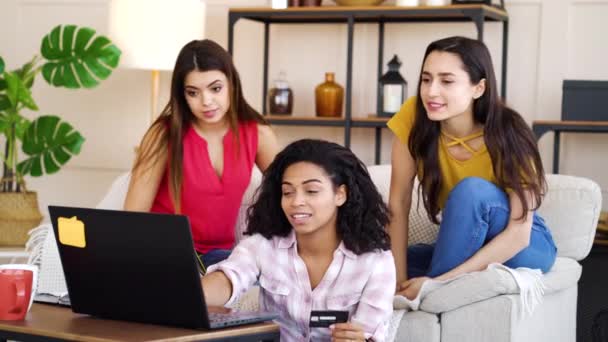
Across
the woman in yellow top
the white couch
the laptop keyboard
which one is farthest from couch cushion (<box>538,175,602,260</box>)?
the laptop keyboard

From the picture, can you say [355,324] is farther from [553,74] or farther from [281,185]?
[553,74]

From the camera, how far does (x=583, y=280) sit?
366 cm

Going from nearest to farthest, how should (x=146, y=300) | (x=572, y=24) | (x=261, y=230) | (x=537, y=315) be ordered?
(x=146, y=300) < (x=261, y=230) < (x=537, y=315) < (x=572, y=24)

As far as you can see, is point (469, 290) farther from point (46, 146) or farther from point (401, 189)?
point (46, 146)

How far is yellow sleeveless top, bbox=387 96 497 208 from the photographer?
2.74 meters

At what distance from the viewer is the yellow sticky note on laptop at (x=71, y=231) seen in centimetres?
188

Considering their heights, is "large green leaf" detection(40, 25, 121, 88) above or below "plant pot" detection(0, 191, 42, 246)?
above

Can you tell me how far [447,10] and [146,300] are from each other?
7.52 ft

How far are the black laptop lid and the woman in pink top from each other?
90cm

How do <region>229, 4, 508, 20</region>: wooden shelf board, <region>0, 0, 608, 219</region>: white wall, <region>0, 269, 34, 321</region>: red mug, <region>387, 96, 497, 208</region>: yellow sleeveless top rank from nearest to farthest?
<region>0, 269, 34, 321</region>: red mug < <region>387, 96, 497, 208</region>: yellow sleeveless top < <region>229, 4, 508, 20</region>: wooden shelf board < <region>0, 0, 608, 219</region>: white wall

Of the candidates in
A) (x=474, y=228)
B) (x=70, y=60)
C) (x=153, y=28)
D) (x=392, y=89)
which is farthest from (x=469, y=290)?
(x=70, y=60)

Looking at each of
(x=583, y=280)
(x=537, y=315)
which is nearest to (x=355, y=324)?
(x=537, y=315)

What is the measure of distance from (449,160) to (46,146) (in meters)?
2.22

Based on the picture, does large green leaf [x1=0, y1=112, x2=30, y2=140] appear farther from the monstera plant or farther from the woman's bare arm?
the woman's bare arm
